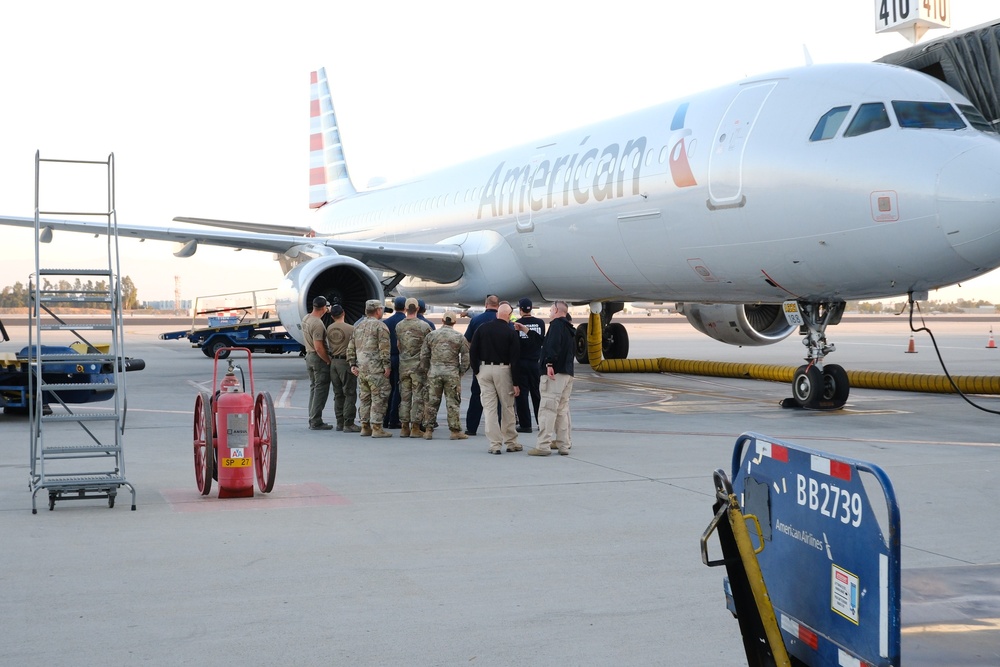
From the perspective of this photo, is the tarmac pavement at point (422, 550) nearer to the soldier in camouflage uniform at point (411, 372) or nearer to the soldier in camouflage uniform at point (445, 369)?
the soldier in camouflage uniform at point (445, 369)

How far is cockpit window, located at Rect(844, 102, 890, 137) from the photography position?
10.4m

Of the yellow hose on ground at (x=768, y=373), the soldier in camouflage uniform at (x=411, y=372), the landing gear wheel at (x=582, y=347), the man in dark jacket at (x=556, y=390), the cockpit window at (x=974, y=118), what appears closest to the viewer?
the man in dark jacket at (x=556, y=390)

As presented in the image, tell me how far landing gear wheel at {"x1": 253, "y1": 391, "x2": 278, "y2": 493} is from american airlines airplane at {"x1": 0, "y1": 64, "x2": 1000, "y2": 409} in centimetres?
596

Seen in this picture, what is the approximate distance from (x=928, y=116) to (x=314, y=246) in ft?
30.0

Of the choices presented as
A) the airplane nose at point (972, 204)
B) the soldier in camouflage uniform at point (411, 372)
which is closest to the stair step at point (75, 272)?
the soldier in camouflage uniform at point (411, 372)

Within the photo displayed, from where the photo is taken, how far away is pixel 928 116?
10.4 m

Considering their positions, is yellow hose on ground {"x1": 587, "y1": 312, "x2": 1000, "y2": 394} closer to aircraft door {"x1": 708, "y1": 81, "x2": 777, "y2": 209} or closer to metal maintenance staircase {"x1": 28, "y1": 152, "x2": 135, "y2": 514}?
aircraft door {"x1": 708, "y1": 81, "x2": 777, "y2": 209}

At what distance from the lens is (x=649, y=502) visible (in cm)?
670

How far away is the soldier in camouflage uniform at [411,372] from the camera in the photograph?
33.7 ft

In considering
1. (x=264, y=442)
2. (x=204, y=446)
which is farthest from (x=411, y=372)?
(x=204, y=446)

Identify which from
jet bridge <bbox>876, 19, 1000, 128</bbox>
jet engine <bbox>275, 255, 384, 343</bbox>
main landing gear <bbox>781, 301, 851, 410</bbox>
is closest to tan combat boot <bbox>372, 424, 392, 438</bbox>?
jet engine <bbox>275, 255, 384, 343</bbox>

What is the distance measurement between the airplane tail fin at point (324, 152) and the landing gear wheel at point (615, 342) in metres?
9.11

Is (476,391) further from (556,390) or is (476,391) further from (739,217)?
(739,217)

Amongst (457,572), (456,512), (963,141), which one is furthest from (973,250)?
(457,572)
